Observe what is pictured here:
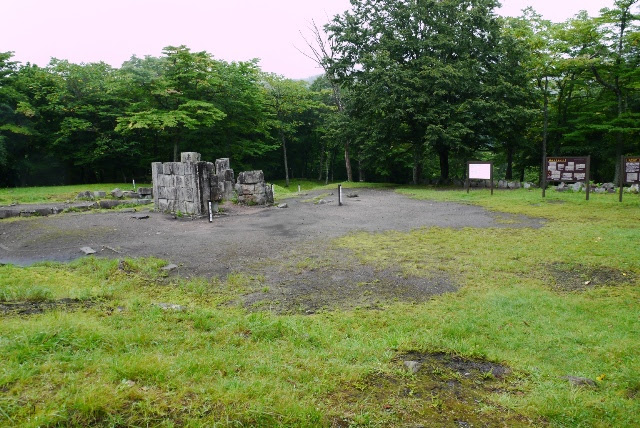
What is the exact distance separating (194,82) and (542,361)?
83.0 feet

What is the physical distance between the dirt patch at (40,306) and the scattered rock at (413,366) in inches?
147

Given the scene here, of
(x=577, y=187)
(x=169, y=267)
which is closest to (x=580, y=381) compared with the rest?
(x=169, y=267)

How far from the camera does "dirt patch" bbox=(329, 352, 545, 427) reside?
280cm

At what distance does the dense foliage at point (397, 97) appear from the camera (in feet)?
68.0

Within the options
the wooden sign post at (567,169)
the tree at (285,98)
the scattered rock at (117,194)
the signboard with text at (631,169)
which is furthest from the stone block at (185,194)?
the tree at (285,98)

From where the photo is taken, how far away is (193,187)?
1370 centimetres

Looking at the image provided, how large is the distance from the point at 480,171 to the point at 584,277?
41.5ft

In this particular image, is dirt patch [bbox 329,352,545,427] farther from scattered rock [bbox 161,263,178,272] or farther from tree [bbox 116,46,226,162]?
tree [bbox 116,46,226,162]

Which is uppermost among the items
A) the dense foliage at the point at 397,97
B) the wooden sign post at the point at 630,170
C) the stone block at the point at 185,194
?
the dense foliage at the point at 397,97

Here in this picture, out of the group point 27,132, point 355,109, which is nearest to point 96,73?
point 27,132

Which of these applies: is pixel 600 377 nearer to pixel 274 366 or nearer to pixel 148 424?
pixel 274 366

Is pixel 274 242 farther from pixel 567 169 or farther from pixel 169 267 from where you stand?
pixel 567 169

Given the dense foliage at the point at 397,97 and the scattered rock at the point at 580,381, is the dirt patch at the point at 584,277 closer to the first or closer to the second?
the scattered rock at the point at 580,381

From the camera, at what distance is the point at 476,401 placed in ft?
10.2
